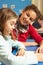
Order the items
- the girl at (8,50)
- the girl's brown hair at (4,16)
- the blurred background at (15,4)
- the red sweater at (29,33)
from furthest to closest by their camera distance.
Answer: the blurred background at (15,4), the red sweater at (29,33), the girl's brown hair at (4,16), the girl at (8,50)

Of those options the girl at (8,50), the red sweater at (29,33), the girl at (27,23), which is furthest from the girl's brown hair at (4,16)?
the red sweater at (29,33)

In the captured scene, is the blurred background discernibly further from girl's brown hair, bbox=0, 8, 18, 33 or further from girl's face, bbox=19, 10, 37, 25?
girl's brown hair, bbox=0, 8, 18, 33

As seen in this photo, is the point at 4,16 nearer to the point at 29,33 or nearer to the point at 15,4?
the point at 29,33

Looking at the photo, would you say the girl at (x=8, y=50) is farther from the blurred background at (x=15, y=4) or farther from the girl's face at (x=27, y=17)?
the blurred background at (x=15, y=4)

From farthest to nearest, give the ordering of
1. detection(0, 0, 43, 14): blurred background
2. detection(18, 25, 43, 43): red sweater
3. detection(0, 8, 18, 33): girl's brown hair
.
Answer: detection(0, 0, 43, 14): blurred background < detection(18, 25, 43, 43): red sweater < detection(0, 8, 18, 33): girl's brown hair

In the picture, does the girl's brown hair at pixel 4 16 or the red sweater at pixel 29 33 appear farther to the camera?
the red sweater at pixel 29 33

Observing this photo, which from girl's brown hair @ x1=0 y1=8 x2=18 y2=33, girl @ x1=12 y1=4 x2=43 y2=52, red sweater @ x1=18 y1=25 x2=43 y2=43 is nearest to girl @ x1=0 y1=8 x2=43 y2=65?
girl's brown hair @ x1=0 y1=8 x2=18 y2=33

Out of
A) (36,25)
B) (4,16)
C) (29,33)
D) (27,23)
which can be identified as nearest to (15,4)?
(36,25)

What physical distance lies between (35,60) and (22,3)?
2024mm

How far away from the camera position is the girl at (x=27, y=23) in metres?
1.79

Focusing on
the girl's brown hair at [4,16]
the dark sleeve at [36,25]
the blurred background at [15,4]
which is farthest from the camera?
the blurred background at [15,4]

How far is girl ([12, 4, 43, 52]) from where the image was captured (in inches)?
70.4

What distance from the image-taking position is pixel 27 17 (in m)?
1.79

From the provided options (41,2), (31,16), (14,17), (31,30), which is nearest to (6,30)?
(14,17)
